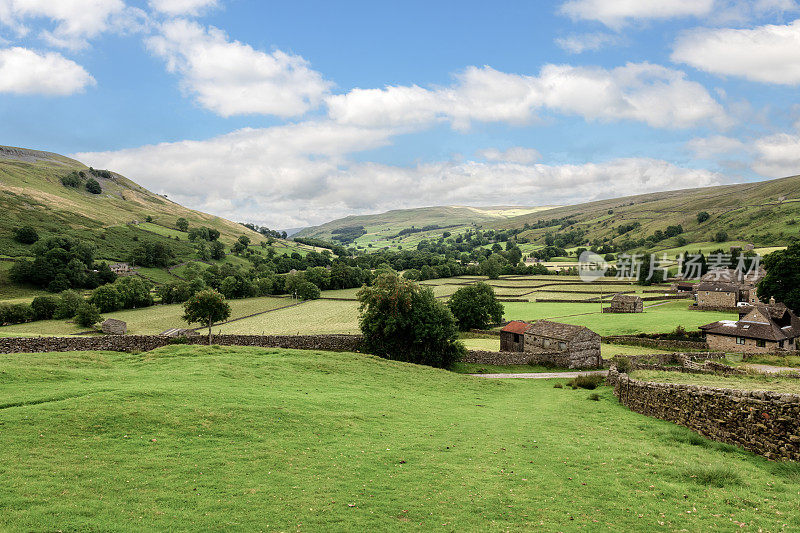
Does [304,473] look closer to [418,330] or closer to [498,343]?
[418,330]

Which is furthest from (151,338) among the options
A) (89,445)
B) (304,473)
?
(304,473)

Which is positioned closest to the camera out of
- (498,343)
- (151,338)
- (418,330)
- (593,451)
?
(593,451)

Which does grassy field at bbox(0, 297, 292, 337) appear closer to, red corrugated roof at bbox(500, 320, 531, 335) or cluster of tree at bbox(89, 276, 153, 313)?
cluster of tree at bbox(89, 276, 153, 313)

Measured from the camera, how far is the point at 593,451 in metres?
14.3

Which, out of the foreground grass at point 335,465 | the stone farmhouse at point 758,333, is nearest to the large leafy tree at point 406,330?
the foreground grass at point 335,465

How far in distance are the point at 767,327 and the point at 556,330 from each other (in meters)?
23.6

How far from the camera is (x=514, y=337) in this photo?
51781mm

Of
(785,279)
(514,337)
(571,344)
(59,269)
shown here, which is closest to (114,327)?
(59,269)

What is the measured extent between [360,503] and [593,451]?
29.3 feet

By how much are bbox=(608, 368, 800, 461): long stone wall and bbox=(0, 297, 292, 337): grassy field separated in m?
67.7

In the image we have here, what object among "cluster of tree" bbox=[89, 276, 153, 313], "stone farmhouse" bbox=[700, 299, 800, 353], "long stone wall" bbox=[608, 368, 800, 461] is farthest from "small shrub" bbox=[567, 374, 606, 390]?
"cluster of tree" bbox=[89, 276, 153, 313]

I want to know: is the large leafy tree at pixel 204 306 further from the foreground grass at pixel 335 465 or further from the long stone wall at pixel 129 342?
the foreground grass at pixel 335 465

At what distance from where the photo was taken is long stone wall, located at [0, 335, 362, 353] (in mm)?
28734

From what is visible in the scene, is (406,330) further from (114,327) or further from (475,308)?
(114,327)
